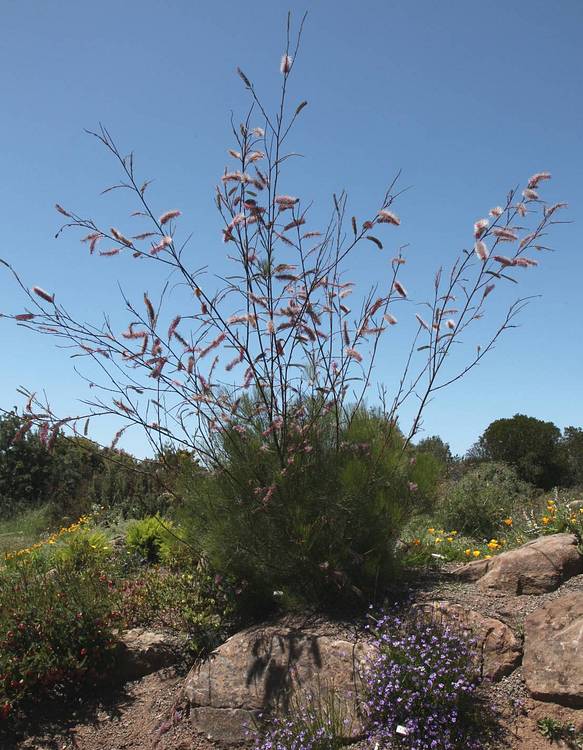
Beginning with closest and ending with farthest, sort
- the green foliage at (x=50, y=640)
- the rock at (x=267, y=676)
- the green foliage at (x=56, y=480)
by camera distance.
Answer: the rock at (x=267, y=676) < the green foliage at (x=50, y=640) < the green foliage at (x=56, y=480)

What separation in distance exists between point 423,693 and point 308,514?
131 centimetres

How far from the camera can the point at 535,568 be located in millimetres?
4797

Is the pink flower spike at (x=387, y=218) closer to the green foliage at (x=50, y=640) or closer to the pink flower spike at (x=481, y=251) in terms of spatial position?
the pink flower spike at (x=481, y=251)

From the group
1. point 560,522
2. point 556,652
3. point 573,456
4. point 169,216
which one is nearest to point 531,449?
point 573,456

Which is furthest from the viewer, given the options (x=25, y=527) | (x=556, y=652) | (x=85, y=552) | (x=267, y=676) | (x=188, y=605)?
(x=25, y=527)

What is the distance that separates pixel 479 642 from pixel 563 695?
1.80 feet

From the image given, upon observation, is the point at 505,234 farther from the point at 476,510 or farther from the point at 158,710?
the point at 476,510

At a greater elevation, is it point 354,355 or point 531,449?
point 531,449

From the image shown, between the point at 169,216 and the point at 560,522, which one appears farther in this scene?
the point at 560,522

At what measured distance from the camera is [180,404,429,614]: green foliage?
450 cm

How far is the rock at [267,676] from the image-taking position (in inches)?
161

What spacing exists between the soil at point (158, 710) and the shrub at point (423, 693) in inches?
6.7

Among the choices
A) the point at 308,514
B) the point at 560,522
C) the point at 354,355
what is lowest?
the point at 560,522

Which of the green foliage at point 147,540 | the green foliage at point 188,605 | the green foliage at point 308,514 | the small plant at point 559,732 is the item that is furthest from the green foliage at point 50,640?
the small plant at point 559,732
